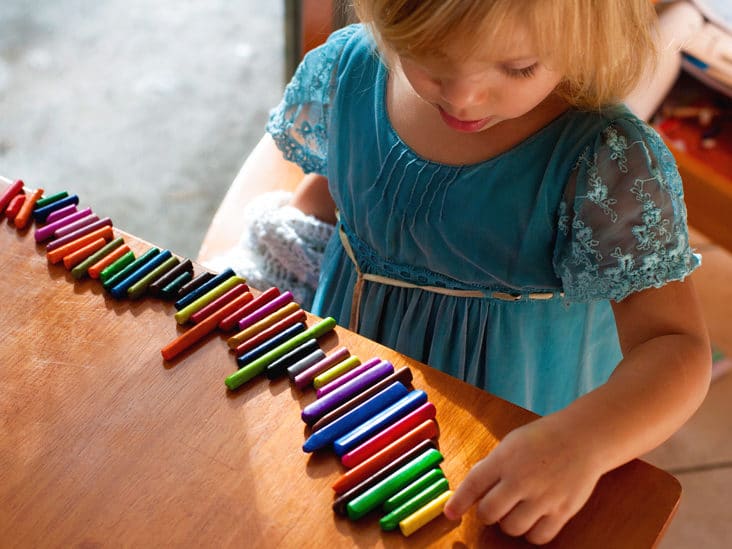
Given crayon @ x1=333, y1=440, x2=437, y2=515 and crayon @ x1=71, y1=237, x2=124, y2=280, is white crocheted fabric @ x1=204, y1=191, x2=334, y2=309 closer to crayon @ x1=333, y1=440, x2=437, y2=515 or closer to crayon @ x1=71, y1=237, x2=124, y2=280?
crayon @ x1=71, y1=237, x2=124, y2=280

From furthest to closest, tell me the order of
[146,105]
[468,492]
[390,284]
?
1. [146,105]
2. [390,284]
3. [468,492]

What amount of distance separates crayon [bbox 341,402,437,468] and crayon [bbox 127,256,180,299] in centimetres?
25

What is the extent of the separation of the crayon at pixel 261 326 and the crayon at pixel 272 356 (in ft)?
0.09

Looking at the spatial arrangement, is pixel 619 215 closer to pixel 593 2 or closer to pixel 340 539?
pixel 593 2

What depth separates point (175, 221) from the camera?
2.05 m

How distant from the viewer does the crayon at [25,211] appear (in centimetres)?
83

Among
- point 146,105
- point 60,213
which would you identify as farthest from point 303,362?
point 146,105

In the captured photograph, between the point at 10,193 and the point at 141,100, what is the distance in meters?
1.46

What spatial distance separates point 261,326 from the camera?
75cm

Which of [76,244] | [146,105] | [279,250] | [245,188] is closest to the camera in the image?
[76,244]

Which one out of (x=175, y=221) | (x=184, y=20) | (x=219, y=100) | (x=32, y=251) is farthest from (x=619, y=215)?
(x=184, y=20)

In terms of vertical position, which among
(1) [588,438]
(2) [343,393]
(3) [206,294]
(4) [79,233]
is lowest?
(1) [588,438]

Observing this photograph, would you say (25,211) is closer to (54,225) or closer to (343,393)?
(54,225)

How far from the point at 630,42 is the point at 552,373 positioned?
414 mm
